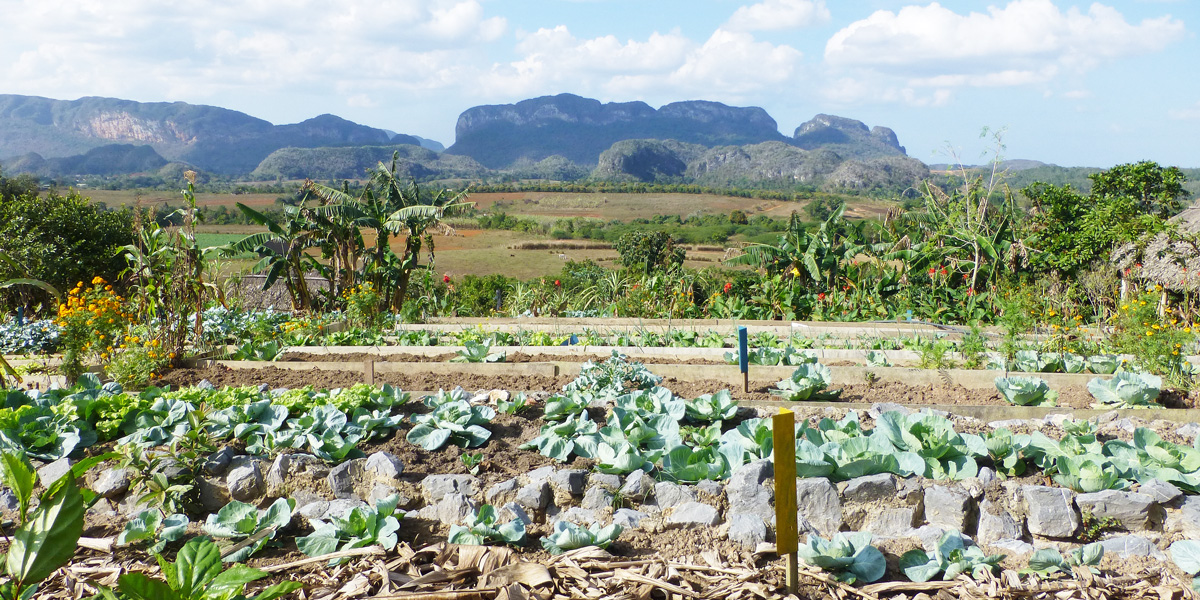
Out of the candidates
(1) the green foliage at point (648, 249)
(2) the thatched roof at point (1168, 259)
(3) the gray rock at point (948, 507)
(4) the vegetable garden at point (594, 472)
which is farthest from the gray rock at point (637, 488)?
(1) the green foliage at point (648, 249)

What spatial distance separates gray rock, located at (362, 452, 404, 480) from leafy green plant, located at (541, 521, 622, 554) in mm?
885

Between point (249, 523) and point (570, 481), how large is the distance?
4.03ft

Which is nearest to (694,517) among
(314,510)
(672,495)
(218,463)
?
(672,495)

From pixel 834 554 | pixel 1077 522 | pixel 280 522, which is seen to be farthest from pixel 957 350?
pixel 280 522

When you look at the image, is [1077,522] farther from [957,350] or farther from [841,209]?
[841,209]

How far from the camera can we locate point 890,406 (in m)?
3.86

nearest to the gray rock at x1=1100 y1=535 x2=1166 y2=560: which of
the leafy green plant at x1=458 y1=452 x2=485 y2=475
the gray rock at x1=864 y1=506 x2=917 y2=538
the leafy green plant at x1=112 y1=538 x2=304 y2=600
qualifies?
the gray rock at x1=864 y1=506 x2=917 y2=538

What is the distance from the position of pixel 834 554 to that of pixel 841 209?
29.7 feet

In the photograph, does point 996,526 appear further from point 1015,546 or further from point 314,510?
point 314,510

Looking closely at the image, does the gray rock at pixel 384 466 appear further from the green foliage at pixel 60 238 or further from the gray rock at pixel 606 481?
the green foliage at pixel 60 238

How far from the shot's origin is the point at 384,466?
3.24m

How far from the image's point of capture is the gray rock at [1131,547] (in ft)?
8.45

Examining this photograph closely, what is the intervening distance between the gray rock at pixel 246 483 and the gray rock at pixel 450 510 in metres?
0.84

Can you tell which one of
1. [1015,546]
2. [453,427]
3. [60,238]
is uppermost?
[60,238]
